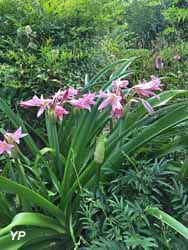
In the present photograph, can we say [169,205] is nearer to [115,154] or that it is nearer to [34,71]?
[115,154]

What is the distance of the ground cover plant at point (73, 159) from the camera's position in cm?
145

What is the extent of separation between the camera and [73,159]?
154 centimetres

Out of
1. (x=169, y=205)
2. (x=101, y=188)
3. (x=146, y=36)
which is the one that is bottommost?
(x=146, y=36)

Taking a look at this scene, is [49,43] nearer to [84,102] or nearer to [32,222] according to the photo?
[84,102]

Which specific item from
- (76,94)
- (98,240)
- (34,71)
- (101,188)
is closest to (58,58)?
(34,71)

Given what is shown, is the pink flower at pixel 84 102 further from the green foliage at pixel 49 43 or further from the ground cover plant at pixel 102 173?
the green foliage at pixel 49 43

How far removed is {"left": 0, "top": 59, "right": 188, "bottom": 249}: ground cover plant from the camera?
145cm

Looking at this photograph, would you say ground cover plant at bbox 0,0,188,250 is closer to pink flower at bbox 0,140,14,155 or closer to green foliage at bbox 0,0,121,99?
pink flower at bbox 0,140,14,155

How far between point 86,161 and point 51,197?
21 cm

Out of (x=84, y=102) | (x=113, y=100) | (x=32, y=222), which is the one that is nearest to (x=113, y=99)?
(x=113, y=100)

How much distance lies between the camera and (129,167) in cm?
160

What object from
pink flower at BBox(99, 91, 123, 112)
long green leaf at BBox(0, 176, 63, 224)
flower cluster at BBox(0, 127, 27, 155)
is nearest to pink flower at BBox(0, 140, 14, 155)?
flower cluster at BBox(0, 127, 27, 155)
